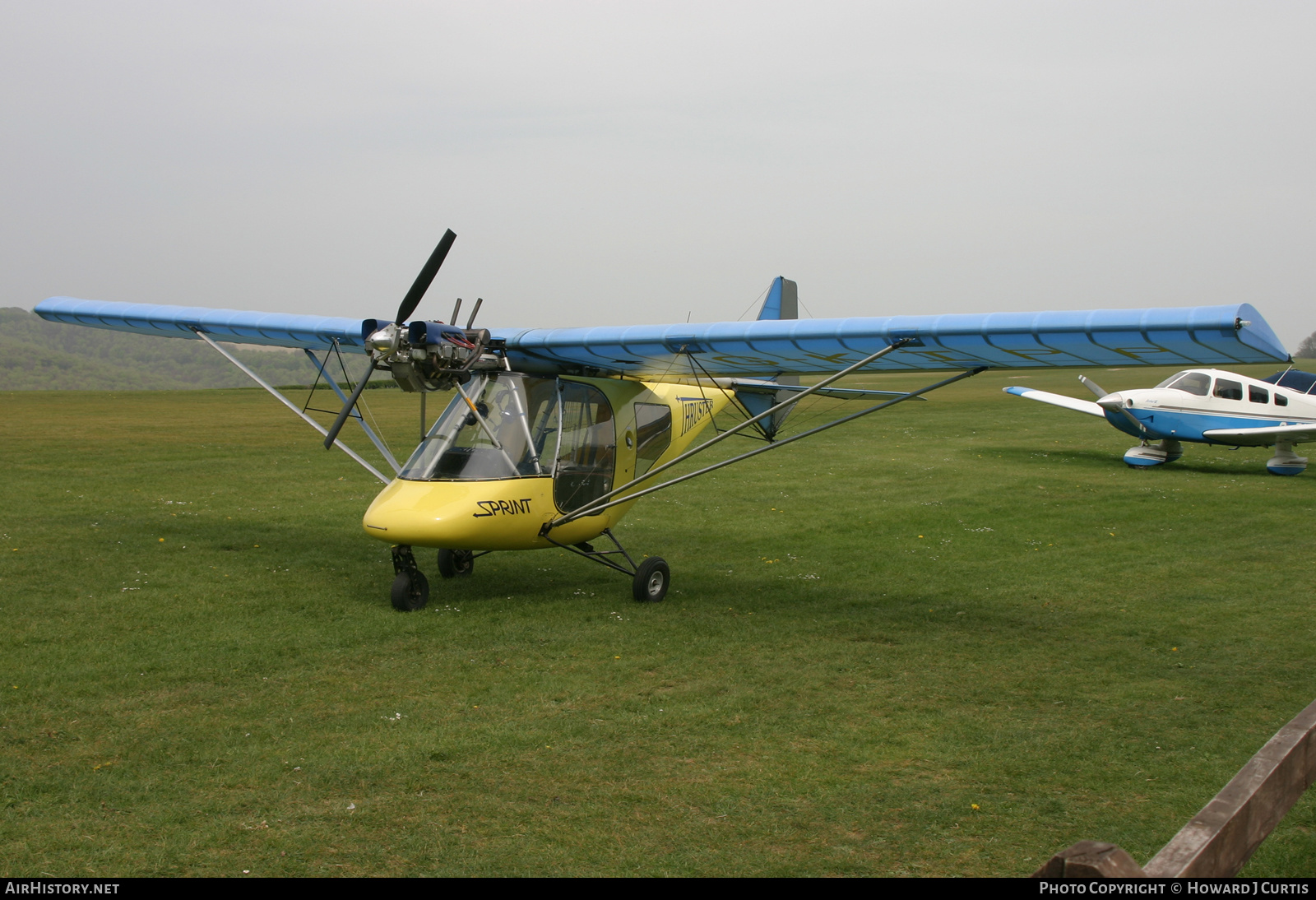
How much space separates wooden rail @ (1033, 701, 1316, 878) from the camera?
2107 millimetres

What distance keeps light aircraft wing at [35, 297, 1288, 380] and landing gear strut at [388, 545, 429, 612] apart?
2.14 m

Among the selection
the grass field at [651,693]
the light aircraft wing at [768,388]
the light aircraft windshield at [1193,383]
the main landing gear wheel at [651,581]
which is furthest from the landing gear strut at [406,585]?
the light aircraft windshield at [1193,383]

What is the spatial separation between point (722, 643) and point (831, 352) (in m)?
3.05

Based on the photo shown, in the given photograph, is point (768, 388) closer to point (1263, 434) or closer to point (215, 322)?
point (215, 322)

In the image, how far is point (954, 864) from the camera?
4324 millimetres

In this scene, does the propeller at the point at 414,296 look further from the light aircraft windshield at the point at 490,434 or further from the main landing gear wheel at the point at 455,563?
the main landing gear wheel at the point at 455,563

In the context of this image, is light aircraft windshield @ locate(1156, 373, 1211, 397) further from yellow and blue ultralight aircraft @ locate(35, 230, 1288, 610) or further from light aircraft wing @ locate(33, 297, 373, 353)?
light aircraft wing @ locate(33, 297, 373, 353)

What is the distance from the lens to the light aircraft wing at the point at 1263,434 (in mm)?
19031

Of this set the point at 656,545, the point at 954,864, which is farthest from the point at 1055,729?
the point at 656,545

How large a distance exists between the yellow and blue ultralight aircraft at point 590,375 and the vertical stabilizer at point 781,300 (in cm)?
325

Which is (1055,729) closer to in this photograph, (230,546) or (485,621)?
(485,621)

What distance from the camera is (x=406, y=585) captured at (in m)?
8.78

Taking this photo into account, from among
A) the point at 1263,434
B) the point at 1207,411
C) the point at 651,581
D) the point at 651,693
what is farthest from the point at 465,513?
the point at 1263,434

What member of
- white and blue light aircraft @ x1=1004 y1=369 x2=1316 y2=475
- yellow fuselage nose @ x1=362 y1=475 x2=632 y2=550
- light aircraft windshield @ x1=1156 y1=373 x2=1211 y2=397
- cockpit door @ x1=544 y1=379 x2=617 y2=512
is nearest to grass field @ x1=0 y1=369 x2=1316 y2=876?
yellow fuselage nose @ x1=362 y1=475 x2=632 y2=550
